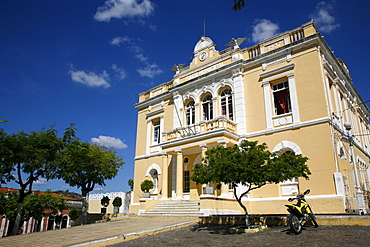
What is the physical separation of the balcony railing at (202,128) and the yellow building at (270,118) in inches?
2.5

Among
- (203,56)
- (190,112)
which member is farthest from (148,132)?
(203,56)

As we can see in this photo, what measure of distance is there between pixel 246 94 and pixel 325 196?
7544 millimetres

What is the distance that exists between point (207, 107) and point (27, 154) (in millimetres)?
12843

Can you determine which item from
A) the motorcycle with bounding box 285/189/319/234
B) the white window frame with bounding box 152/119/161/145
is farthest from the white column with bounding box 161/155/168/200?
the motorcycle with bounding box 285/189/319/234

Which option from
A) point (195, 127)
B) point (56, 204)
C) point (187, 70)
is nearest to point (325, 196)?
point (195, 127)

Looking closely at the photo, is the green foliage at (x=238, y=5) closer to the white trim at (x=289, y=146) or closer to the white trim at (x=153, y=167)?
the white trim at (x=289, y=146)

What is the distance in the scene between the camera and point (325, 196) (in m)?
13.2

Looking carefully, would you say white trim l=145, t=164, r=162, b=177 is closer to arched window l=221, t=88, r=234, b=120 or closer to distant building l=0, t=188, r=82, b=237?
arched window l=221, t=88, r=234, b=120

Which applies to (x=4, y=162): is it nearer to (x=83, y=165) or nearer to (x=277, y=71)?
(x=83, y=165)

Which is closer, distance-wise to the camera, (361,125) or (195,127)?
(195,127)

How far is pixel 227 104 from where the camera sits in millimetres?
18719

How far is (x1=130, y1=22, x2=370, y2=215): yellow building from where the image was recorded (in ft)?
45.8

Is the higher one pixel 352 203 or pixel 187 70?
pixel 187 70

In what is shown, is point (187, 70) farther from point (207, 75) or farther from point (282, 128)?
point (282, 128)
